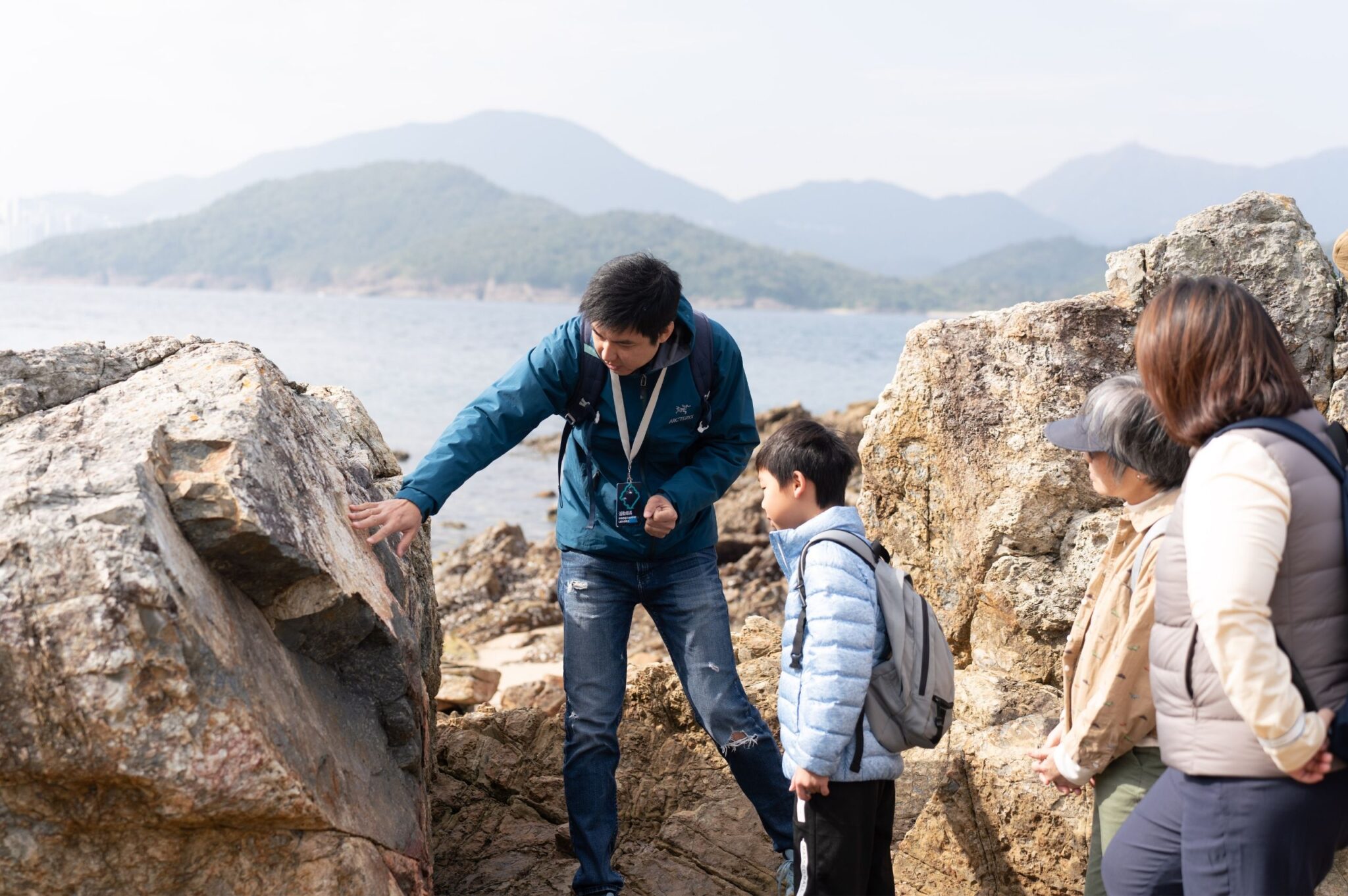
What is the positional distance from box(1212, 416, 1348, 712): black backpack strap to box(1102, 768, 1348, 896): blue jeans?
7.6 inches

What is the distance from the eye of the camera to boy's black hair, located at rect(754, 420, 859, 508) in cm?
332

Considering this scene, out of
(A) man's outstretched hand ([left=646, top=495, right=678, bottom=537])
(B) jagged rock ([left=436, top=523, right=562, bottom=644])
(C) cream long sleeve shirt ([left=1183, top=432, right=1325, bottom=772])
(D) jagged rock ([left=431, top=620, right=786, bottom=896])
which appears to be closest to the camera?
(C) cream long sleeve shirt ([left=1183, top=432, right=1325, bottom=772])

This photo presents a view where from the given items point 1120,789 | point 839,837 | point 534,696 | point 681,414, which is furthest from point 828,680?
point 534,696

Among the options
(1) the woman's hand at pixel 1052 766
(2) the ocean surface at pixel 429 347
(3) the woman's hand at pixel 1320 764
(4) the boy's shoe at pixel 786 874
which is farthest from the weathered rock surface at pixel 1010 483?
(2) the ocean surface at pixel 429 347

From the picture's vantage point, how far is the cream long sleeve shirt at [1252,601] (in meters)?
2.18

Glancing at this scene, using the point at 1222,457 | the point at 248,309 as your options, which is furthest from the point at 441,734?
the point at 248,309

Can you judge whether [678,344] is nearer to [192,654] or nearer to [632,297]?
[632,297]

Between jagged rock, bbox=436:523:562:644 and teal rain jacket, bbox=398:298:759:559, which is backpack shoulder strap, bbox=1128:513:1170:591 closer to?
teal rain jacket, bbox=398:298:759:559

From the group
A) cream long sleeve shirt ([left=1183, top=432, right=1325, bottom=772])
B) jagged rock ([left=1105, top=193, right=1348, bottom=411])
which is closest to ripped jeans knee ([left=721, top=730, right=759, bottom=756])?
cream long sleeve shirt ([left=1183, top=432, right=1325, bottom=772])

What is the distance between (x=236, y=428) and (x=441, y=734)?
234cm

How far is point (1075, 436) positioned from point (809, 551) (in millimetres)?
796

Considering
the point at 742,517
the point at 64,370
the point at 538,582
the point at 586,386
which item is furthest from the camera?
the point at 742,517

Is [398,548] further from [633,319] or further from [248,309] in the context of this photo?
[248,309]

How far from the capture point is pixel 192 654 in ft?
8.29
